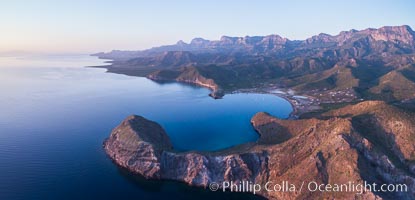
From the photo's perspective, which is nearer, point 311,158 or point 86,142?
point 311,158

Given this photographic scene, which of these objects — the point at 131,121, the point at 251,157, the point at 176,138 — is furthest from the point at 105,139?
the point at 251,157

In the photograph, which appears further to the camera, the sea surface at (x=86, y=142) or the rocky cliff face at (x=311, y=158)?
the sea surface at (x=86, y=142)

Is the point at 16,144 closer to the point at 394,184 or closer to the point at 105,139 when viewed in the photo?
the point at 105,139

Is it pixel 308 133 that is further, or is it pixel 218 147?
pixel 218 147

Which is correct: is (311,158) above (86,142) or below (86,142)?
above

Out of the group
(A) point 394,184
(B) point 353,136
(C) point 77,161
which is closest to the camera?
(A) point 394,184

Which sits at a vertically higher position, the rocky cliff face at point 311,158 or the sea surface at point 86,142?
the rocky cliff face at point 311,158

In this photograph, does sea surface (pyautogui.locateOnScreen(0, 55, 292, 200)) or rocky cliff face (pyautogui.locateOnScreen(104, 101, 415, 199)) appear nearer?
rocky cliff face (pyautogui.locateOnScreen(104, 101, 415, 199))

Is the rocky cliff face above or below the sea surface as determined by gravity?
above
